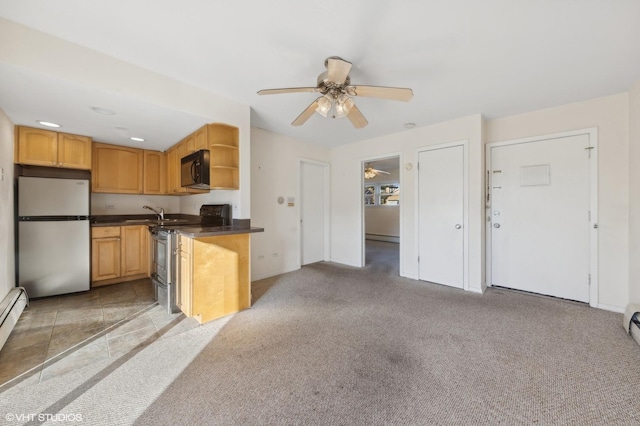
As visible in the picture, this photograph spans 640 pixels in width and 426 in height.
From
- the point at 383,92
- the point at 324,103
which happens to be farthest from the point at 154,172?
the point at 383,92

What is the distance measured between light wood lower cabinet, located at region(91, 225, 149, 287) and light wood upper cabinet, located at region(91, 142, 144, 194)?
0.70 meters

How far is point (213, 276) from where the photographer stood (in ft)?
8.21

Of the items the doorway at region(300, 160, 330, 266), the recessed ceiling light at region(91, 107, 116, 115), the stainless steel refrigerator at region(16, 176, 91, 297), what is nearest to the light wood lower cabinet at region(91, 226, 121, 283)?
the stainless steel refrigerator at region(16, 176, 91, 297)

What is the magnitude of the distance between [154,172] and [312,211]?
2.82 meters

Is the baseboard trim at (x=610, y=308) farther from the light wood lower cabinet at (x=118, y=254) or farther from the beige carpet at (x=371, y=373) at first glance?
the light wood lower cabinet at (x=118, y=254)

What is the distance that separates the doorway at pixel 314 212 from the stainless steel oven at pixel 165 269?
234 centimetres

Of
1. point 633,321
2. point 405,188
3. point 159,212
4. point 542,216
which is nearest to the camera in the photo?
point 633,321

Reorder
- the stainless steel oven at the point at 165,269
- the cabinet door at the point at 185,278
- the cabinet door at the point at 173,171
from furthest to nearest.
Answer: the cabinet door at the point at 173,171 → the stainless steel oven at the point at 165,269 → the cabinet door at the point at 185,278

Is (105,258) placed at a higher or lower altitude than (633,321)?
higher

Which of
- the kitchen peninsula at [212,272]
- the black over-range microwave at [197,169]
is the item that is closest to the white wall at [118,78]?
the black over-range microwave at [197,169]

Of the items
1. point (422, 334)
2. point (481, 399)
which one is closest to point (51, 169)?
point (422, 334)

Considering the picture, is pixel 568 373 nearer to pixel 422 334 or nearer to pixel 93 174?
pixel 422 334

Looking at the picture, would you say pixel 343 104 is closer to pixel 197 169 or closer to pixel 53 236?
pixel 197 169

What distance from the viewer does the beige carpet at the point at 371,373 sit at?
4.59 feet
